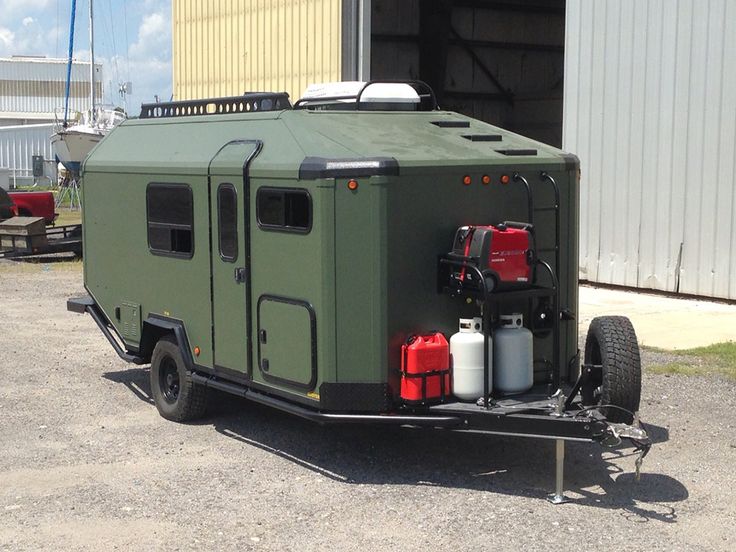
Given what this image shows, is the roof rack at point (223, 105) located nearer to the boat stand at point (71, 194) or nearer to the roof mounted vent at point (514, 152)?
the roof mounted vent at point (514, 152)

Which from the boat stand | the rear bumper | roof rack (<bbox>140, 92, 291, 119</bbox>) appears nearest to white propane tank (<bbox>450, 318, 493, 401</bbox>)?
roof rack (<bbox>140, 92, 291, 119</bbox>)

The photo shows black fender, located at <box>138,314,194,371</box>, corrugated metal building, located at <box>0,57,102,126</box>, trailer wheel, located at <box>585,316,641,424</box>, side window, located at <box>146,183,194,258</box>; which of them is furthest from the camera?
corrugated metal building, located at <box>0,57,102,126</box>

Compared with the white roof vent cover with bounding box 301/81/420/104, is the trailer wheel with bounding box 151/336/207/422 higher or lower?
lower

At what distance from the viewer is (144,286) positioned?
9.23 meters

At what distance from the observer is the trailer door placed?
7.84m

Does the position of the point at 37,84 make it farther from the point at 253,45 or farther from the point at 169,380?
the point at 169,380

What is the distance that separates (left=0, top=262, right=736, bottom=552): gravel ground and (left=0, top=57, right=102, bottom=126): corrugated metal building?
66411 mm

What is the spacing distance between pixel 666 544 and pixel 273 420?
3.73 m

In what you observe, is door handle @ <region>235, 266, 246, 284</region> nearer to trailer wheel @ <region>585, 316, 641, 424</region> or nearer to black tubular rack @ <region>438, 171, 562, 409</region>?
black tubular rack @ <region>438, 171, 562, 409</region>

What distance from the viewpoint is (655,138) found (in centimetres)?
1527

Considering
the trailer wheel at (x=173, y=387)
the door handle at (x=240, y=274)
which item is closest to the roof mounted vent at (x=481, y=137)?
the door handle at (x=240, y=274)

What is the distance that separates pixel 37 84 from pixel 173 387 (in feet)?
225

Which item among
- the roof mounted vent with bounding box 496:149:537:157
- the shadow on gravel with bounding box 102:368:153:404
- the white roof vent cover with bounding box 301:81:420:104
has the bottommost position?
the shadow on gravel with bounding box 102:368:153:404

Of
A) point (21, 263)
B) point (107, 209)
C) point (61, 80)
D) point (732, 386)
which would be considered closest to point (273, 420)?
point (107, 209)
